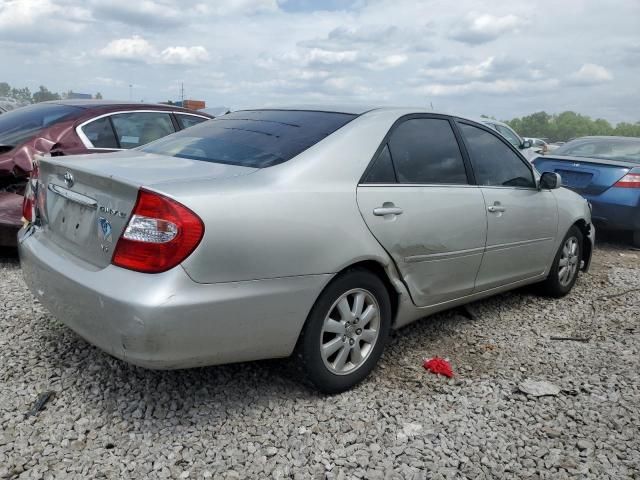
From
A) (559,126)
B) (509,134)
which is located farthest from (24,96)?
(559,126)

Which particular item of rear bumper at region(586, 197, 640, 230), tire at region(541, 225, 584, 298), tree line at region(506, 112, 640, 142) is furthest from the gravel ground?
tree line at region(506, 112, 640, 142)

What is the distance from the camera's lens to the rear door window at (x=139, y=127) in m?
5.70

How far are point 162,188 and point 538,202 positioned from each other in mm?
3077

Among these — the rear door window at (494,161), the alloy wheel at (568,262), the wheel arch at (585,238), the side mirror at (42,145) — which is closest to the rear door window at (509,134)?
the wheel arch at (585,238)

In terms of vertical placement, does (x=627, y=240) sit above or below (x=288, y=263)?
below

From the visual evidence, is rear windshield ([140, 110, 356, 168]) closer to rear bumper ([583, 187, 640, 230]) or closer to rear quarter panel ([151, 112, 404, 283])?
rear quarter panel ([151, 112, 404, 283])

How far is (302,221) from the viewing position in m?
2.74

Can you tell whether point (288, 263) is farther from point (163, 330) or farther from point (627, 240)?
point (627, 240)

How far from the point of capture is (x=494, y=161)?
4.21 m

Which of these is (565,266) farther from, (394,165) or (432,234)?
(394,165)

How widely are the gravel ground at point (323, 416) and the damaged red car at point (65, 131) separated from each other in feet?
4.63

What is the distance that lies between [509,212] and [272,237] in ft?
6.99

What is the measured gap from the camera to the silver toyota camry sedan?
96.3 inches

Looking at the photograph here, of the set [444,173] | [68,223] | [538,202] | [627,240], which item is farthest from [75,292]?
[627,240]
